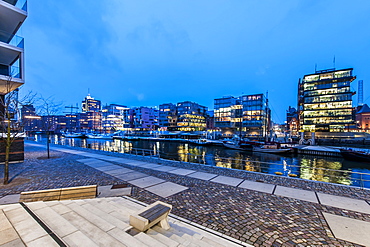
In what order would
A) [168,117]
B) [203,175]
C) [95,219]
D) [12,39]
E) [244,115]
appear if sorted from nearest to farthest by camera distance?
[95,219]
[203,175]
[12,39]
[244,115]
[168,117]

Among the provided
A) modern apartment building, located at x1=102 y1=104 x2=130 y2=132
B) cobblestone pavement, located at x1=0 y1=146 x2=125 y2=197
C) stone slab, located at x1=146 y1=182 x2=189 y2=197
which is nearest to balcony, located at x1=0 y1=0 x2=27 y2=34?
cobblestone pavement, located at x1=0 y1=146 x2=125 y2=197

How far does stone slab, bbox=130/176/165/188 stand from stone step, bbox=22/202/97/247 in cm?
423

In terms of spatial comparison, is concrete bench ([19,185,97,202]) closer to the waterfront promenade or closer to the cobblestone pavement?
the waterfront promenade

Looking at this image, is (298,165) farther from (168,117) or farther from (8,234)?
(168,117)

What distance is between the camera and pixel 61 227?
3.41 m

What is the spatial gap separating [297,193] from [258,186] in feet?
5.40

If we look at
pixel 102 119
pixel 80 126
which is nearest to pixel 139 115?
pixel 102 119

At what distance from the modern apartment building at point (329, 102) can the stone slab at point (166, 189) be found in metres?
88.5

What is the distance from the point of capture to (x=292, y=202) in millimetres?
6281

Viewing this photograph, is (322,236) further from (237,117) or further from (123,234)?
(237,117)

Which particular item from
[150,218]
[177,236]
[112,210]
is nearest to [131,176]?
[112,210]

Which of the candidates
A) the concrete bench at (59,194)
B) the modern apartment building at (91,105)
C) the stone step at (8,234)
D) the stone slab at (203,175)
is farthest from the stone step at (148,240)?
the modern apartment building at (91,105)

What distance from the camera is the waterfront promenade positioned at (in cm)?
436

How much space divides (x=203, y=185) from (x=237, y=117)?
83348mm
